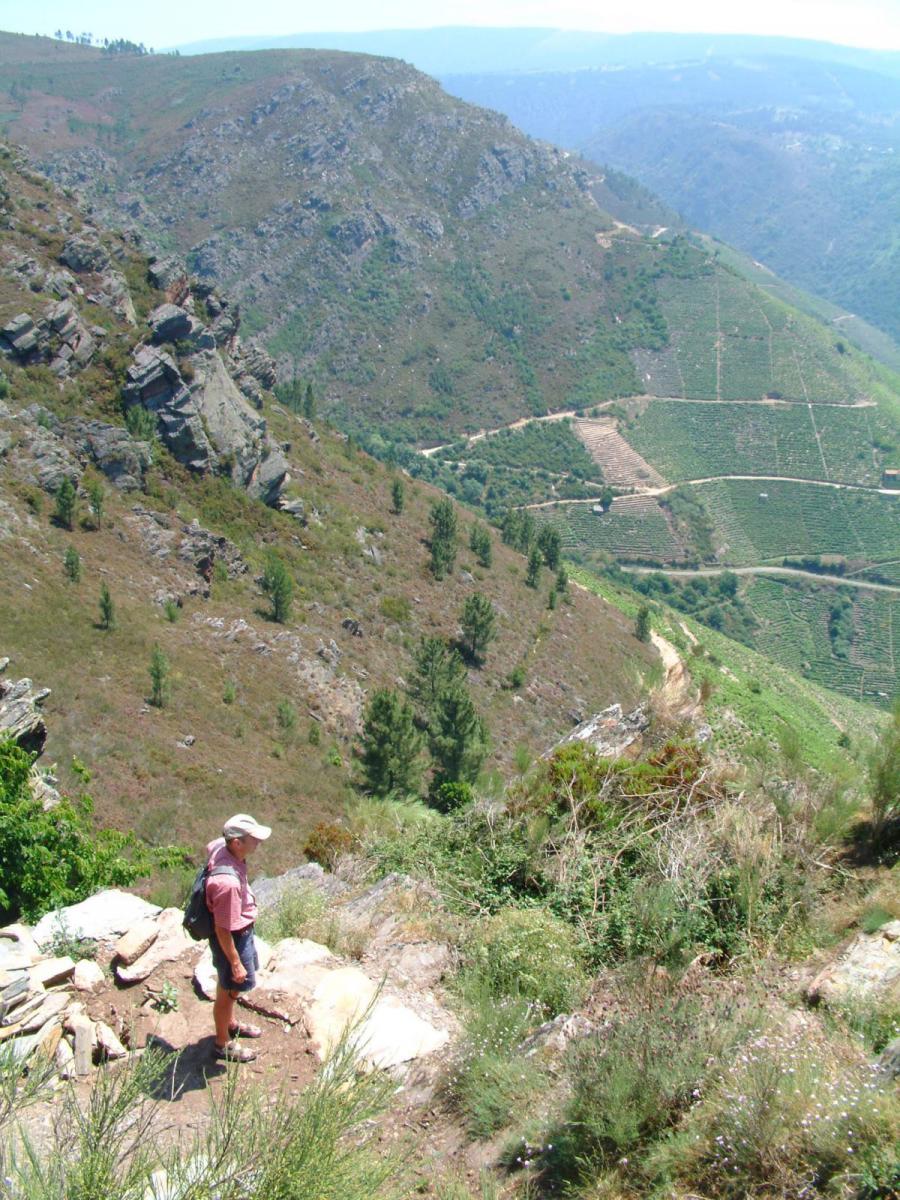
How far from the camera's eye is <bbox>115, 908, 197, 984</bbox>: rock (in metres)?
5.79

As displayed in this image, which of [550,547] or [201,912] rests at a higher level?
[201,912]

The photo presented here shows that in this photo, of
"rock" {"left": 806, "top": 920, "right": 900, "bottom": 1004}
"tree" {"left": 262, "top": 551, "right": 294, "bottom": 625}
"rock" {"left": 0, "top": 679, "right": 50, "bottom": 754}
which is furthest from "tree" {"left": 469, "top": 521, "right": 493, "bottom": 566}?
"rock" {"left": 806, "top": 920, "right": 900, "bottom": 1004}

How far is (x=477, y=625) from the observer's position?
114 feet

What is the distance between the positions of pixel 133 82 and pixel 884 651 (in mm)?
174906

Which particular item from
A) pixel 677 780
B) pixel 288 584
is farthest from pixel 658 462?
pixel 677 780

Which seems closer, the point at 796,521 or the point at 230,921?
the point at 230,921

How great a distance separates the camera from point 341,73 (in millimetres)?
148250

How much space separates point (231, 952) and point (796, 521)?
315ft

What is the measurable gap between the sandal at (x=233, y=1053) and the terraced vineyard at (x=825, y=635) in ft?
246

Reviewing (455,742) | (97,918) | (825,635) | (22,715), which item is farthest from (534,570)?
(825,635)

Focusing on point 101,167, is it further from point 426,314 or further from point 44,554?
point 44,554

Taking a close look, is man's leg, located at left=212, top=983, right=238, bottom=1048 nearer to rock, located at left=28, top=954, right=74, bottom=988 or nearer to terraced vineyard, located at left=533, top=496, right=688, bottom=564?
rock, located at left=28, top=954, right=74, bottom=988

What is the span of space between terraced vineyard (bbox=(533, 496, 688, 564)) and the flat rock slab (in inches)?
3251

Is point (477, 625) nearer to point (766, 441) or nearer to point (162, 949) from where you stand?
point (162, 949)
